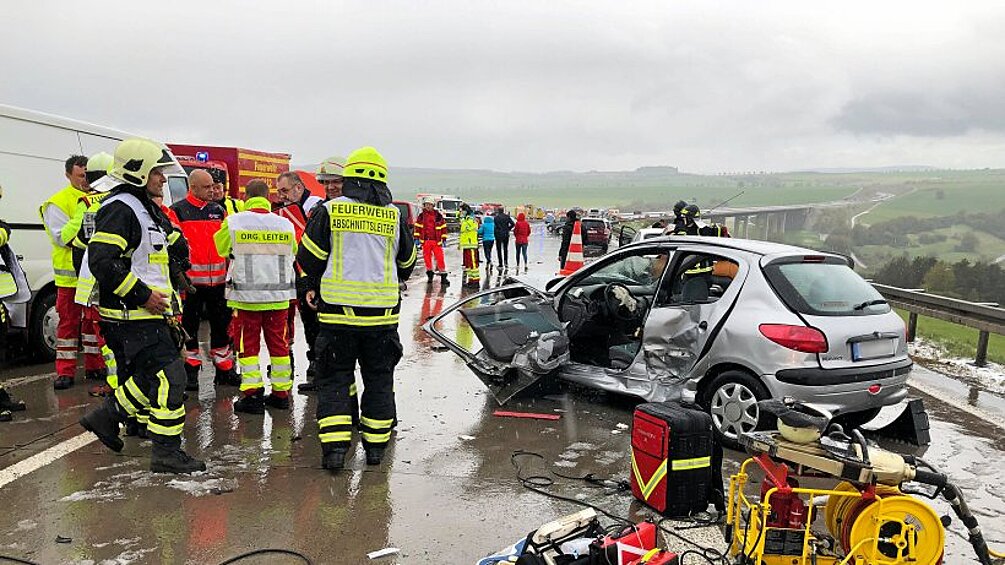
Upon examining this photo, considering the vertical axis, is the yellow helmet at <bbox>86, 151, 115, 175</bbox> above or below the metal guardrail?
above

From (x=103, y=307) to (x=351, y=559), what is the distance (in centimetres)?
233

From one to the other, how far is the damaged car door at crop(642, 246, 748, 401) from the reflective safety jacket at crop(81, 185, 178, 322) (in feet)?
11.6

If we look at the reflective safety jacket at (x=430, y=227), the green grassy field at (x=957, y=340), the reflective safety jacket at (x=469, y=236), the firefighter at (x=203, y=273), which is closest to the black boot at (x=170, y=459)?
the firefighter at (x=203, y=273)

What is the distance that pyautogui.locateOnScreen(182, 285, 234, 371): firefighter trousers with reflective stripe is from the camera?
6.07m

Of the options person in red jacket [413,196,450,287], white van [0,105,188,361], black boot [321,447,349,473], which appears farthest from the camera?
person in red jacket [413,196,450,287]

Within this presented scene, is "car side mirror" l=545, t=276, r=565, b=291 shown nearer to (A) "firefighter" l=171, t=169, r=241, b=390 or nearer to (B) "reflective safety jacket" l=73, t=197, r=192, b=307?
(A) "firefighter" l=171, t=169, r=241, b=390

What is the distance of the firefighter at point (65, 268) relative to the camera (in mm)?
5988

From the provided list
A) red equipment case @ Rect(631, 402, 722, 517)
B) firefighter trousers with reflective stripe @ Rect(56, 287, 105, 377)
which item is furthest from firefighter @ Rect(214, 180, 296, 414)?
red equipment case @ Rect(631, 402, 722, 517)

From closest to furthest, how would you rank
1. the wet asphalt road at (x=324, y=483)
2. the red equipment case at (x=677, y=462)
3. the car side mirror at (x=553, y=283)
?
the wet asphalt road at (x=324, y=483), the red equipment case at (x=677, y=462), the car side mirror at (x=553, y=283)

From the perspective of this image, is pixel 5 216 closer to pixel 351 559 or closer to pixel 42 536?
pixel 42 536

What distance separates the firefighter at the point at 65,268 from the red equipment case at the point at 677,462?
202 inches

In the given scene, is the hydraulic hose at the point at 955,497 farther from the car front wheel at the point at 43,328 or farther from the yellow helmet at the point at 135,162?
the car front wheel at the point at 43,328

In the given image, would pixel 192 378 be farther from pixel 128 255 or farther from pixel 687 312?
pixel 687 312

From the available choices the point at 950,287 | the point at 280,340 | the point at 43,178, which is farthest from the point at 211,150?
the point at 950,287
